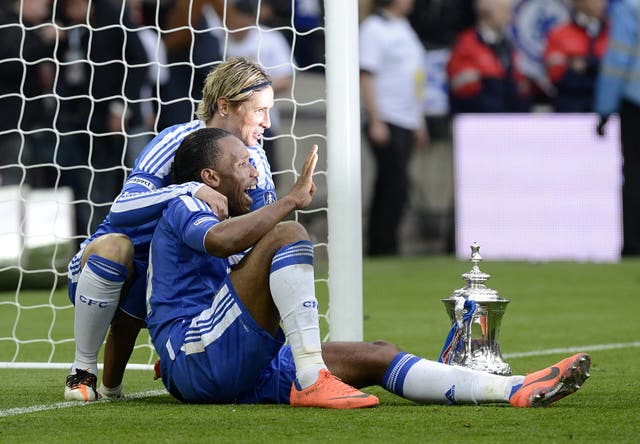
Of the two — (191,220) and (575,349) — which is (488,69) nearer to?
(575,349)

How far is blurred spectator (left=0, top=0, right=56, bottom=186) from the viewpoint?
9.34m

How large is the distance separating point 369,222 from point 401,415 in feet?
30.9

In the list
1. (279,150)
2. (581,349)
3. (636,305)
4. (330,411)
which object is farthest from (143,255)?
(279,150)

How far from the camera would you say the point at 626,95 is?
41.0 feet

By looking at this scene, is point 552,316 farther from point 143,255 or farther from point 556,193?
point 556,193

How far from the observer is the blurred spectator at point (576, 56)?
13.0 metres

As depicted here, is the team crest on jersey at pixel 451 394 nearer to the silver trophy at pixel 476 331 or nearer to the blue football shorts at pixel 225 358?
the silver trophy at pixel 476 331

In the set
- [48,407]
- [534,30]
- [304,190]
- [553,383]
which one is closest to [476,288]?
[553,383]

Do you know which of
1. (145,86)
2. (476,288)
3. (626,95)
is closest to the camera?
(476,288)

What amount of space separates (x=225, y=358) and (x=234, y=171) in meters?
0.57

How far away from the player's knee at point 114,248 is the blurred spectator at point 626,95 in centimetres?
876

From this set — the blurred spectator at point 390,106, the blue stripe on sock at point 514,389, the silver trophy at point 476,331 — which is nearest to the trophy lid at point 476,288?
the silver trophy at point 476,331

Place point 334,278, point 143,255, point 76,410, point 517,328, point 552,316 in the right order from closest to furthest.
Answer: point 76,410 → point 143,255 → point 334,278 → point 517,328 → point 552,316

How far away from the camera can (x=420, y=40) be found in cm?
1315
